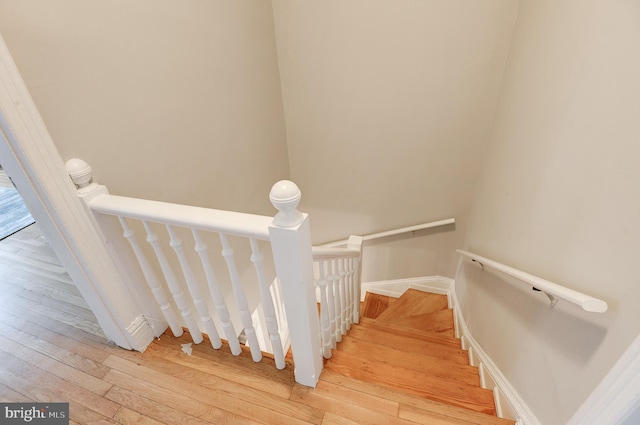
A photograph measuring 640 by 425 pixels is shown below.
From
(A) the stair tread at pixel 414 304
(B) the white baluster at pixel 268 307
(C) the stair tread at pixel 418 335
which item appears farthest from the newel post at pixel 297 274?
(A) the stair tread at pixel 414 304

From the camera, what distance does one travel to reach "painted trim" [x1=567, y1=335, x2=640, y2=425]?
742 mm

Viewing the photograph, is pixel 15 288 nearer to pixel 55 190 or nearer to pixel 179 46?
pixel 55 190

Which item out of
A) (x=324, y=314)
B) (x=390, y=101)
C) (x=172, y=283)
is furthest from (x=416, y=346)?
(x=390, y=101)

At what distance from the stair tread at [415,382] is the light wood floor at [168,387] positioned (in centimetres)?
35

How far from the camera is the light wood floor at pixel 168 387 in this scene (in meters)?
1.21

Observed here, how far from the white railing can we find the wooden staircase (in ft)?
0.38

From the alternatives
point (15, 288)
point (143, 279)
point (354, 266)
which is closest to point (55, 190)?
point (143, 279)

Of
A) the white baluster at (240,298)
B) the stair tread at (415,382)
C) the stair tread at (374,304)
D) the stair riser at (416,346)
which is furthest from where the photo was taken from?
the stair tread at (374,304)

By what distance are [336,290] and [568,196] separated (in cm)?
113

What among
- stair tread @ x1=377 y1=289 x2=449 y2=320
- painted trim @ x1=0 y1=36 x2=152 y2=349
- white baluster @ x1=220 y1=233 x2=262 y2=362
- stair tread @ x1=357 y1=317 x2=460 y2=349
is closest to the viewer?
painted trim @ x1=0 y1=36 x2=152 y2=349

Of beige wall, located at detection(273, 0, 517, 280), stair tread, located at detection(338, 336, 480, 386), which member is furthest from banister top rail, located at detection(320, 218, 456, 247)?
stair tread, located at detection(338, 336, 480, 386)

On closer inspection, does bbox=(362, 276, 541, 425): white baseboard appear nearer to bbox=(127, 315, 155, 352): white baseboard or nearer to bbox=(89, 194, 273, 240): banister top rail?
bbox=(89, 194, 273, 240): banister top rail

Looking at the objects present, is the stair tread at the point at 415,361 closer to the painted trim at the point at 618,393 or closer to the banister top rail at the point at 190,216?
the painted trim at the point at 618,393

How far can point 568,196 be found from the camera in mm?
1145
